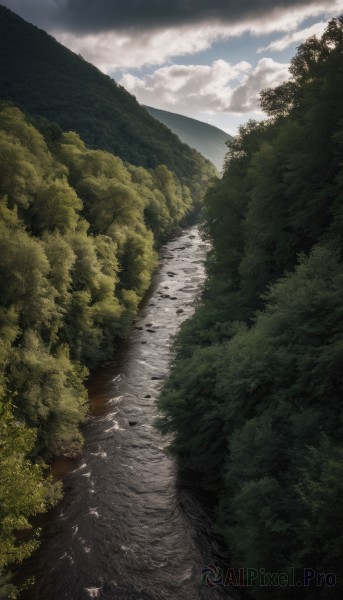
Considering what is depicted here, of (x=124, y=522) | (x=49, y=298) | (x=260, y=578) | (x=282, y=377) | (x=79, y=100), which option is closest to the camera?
(x=260, y=578)

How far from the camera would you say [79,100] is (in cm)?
11325

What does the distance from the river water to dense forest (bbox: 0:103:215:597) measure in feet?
4.41

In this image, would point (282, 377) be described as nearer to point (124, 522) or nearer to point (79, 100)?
point (124, 522)

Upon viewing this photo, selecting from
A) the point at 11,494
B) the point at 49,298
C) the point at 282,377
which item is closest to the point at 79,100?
the point at 49,298

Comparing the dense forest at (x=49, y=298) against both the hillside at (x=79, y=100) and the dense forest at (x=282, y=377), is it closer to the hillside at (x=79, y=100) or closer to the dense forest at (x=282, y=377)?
the dense forest at (x=282, y=377)

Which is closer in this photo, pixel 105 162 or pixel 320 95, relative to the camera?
pixel 320 95

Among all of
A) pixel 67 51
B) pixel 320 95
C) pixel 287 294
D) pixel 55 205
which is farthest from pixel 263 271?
pixel 67 51

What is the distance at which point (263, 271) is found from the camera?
24688mm

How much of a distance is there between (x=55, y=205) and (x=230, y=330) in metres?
18.2

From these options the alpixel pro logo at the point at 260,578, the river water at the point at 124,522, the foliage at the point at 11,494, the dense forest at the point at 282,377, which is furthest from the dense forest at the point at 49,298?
the alpixel pro logo at the point at 260,578

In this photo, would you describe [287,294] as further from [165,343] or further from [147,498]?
[165,343]

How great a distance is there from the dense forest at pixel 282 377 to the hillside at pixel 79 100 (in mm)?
81370

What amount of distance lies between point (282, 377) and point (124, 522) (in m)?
9.83

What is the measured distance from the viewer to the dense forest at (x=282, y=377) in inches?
447
